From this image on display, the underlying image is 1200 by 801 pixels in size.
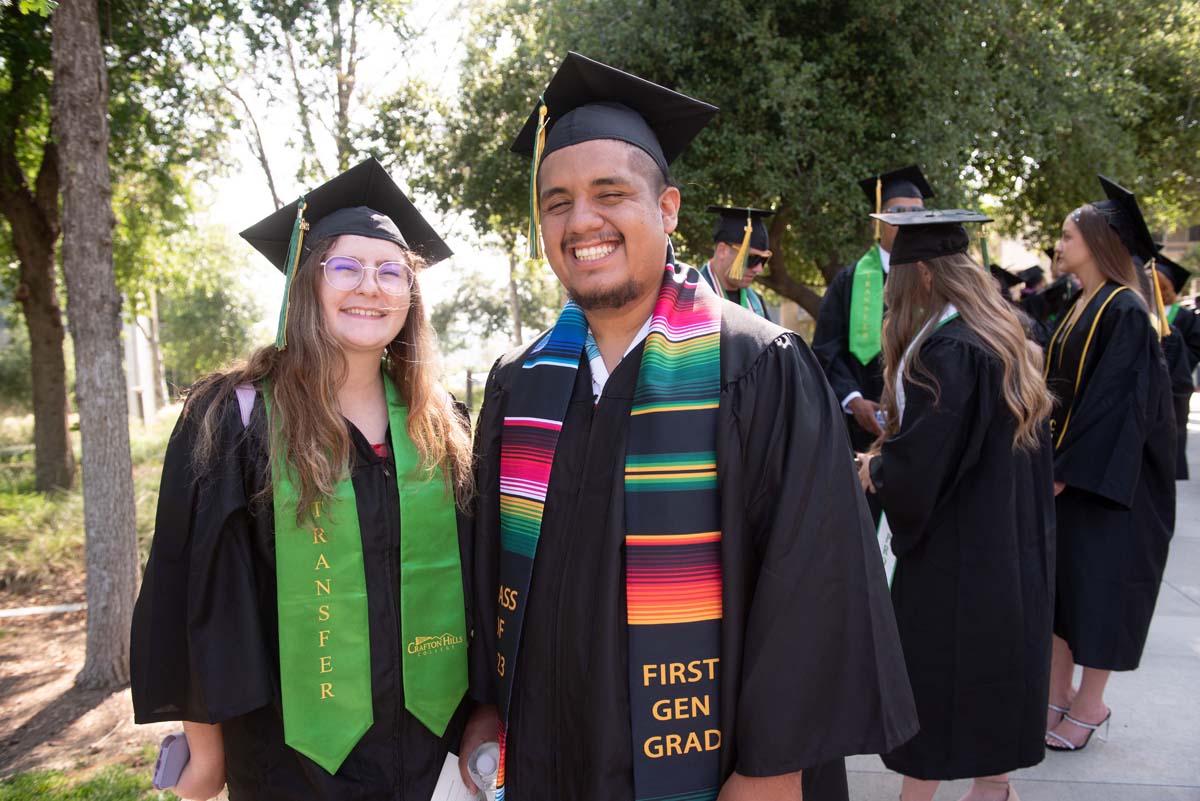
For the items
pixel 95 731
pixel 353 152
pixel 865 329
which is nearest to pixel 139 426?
pixel 353 152

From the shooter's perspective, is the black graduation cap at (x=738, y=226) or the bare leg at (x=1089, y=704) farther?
the black graduation cap at (x=738, y=226)

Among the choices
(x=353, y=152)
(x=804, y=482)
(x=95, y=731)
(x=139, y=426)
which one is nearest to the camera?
(x=804, y=482)

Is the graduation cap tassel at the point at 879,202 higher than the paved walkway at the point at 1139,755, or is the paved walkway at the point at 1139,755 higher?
the graduation cap tassel at the point at 879,202

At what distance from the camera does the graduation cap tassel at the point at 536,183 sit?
76.1 inches

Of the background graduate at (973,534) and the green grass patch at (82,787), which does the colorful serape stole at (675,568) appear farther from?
the green grass patch at (82,787)

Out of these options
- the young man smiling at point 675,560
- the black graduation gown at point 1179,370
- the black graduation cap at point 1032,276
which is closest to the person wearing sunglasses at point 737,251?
the black graduation gown at point 1179,370

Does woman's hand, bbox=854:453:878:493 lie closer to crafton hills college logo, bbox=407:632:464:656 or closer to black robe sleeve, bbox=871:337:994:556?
black robe sleeve, bbox=871:337:994:556

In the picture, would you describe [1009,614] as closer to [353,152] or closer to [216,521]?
[216,521]

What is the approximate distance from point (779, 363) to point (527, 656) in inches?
32.7

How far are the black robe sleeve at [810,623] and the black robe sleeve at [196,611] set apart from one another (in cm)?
111

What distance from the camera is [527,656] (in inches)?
69.1

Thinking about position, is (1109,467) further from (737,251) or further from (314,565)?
(314,565)

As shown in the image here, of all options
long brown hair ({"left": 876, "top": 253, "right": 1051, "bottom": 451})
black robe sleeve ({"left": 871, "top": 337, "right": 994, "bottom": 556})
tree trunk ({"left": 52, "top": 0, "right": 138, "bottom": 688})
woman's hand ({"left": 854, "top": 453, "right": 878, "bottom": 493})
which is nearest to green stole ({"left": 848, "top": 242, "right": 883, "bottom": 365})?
long brown hair ({"left": 876, "top": 253, "right": 1051, "bottom": 451})

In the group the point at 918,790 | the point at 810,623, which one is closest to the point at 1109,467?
the point at 918,790
